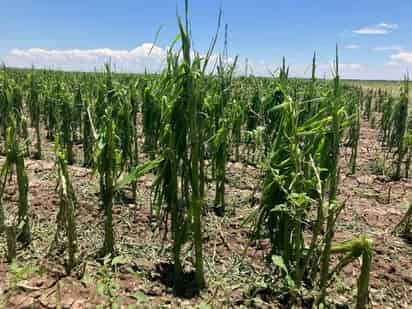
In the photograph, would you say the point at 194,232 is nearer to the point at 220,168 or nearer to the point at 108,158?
the point at 108,158

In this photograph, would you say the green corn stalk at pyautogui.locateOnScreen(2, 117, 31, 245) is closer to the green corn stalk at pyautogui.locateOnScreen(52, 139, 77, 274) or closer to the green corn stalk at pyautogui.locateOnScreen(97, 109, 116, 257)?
the green corn stalk at pyautogui.locateOnScreen(52, 139, 77, 274)

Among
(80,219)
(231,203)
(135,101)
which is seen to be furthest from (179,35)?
(135,101)

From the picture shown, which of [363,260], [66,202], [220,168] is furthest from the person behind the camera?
[220,168]

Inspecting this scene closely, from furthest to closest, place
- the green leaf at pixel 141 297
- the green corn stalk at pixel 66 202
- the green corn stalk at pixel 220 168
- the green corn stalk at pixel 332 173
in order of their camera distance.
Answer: the green corn stalk at pixel 220 168
the green corn stalk at pixel 66 202
the green leaf at pixel 141 297
the green corn stalk at pixel 332 173

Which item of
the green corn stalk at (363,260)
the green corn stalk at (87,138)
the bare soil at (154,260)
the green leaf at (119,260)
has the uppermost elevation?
the green corn stalk at (87,138)

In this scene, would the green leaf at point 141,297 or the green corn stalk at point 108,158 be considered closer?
the green leaf at point 141,297

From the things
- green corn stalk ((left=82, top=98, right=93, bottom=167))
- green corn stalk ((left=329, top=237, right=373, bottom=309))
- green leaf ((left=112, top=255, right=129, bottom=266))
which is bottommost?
green leaf ((left=112, top=255, right=129, bottom=266))

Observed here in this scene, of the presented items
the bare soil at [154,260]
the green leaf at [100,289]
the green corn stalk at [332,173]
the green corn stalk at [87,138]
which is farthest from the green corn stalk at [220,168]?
the green corn stalk at [87,138]

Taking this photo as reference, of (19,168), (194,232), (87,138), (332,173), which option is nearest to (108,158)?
(19,168)

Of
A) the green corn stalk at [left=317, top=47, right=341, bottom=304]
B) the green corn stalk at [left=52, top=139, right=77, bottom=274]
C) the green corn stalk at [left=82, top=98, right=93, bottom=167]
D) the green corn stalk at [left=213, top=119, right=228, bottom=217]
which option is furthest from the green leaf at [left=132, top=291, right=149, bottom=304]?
the green corn stalk at [left=82, top=98, right=93, bottom=167]

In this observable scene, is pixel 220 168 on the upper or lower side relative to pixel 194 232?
upper

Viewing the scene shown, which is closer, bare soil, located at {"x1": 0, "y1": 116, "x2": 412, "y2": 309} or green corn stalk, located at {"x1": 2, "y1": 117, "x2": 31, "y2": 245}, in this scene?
bare soil, located at {"x1": 0, "y1": 116, "x2": 412, "y2": 309}

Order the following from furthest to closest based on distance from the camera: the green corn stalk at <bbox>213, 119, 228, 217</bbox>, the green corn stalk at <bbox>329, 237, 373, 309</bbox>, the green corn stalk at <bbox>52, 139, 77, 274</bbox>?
the green corn stalk at <bbox>213, 119, 228, 217</bbox>
the green corn stalk at <bbox>52, 139, 77, 274</bbox>
the green corn stalk at <bbox>329, 237, 373, 309</bbox>

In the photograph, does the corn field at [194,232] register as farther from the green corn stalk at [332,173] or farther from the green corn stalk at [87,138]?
the green corn stalk at [87,138]
